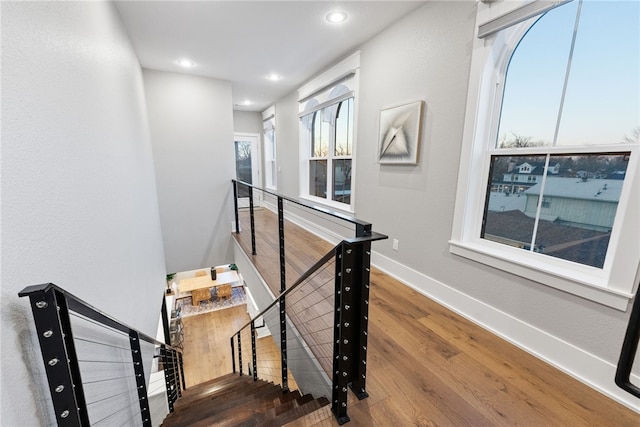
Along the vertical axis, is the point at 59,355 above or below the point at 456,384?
above

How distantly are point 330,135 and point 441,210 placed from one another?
7.50ft

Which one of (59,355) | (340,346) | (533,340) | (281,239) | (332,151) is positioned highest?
(332,151)

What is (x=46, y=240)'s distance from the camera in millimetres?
933

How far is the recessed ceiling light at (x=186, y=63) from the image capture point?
340cm

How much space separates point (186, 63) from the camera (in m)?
3.50

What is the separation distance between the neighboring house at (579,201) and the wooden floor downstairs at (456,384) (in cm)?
93

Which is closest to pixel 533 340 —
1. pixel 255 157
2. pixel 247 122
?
pixel 255 157

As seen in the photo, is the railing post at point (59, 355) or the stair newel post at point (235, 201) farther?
the stair newel post at point (235, 201)

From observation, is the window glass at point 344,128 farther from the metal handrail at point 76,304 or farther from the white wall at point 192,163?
the metal handrail at point 76,304

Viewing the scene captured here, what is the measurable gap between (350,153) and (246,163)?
420cm

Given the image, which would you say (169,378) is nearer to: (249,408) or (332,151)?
(249,408)

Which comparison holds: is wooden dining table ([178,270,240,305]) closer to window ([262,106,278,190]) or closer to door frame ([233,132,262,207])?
door frame ([233,132,262,207])

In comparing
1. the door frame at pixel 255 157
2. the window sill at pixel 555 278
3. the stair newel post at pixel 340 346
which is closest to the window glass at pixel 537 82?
the window sill at pixel 555 278

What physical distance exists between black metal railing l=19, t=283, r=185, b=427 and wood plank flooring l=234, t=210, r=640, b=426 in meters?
0.93
